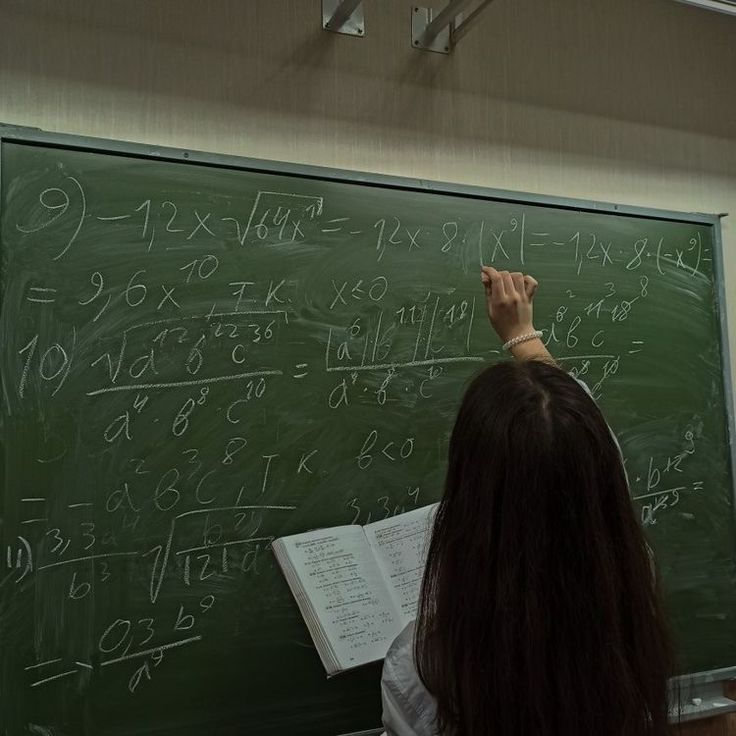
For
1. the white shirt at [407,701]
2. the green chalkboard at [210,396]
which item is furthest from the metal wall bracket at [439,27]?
the white shirt at [407,701]

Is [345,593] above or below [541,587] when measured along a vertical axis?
below

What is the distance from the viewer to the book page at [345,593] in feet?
5.80

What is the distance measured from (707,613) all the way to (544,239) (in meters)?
1.20

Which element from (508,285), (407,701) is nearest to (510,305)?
(508,285)

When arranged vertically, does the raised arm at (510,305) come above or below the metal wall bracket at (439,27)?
below

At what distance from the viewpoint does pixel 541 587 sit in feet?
3.20

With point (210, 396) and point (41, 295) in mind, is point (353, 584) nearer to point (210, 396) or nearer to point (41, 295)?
point (210, 396)

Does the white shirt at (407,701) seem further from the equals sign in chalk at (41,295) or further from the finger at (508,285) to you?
the equals sign in chalk at (41,295)

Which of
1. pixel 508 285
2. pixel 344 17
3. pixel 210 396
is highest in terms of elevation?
pixel 344 17

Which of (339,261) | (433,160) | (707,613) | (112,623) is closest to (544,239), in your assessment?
(433,160)

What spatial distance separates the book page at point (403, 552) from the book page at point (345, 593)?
27 millimetres

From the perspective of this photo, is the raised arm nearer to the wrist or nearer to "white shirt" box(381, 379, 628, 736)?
the wrist

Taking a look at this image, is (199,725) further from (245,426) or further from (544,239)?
(544,239)

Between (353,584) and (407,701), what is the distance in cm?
76
